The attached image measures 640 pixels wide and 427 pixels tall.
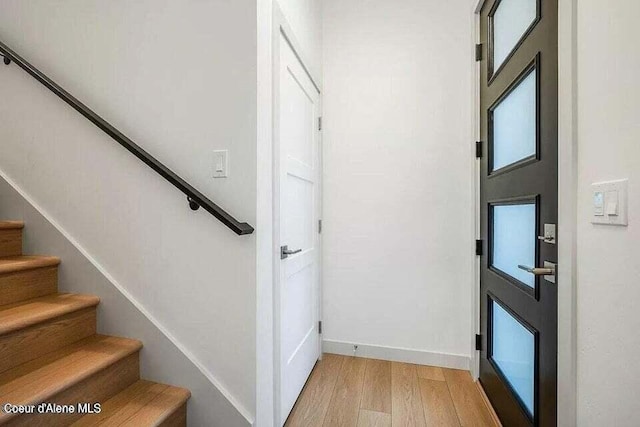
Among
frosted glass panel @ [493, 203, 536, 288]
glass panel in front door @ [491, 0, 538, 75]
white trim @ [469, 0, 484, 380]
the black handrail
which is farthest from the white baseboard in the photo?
glass panel in front door @ [491, 0, 538, 75]

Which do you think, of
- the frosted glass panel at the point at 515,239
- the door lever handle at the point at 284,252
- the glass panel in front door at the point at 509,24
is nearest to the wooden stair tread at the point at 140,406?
the door lever handle at the point at 284,252

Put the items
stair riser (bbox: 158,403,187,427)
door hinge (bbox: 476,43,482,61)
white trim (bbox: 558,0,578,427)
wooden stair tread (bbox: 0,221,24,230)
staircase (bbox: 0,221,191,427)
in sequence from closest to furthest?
1. white trim (bbox: 558,0,578,427)
2. staircase (bbox: 0,221,191,427)
3. stair riser (bbox: 158,403,187,427)
4. wooden stair tread (bbox: 0,221,24,230)
5. door hinge (bbox: 476,43,482,61)

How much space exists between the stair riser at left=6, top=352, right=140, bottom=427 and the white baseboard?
1492mm

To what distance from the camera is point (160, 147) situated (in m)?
1.41

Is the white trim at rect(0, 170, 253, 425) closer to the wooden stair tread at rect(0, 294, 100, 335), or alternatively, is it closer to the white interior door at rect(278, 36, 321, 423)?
the wooden stair tread at rect(0, 294, 100, 335)

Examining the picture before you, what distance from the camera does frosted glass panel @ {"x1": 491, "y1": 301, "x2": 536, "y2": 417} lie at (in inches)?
52.3

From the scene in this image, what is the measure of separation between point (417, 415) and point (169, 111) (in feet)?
6.91

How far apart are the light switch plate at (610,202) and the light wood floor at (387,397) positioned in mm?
1419

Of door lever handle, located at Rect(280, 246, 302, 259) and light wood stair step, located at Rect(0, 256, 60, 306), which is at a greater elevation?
door lever handle, located at Rect(280, 246, 302, 259)

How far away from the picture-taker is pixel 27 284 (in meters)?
1.39

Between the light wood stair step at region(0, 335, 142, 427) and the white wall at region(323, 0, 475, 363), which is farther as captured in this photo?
the white wall at region(323, 0, 475, 363)

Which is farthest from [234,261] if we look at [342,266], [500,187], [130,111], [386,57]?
[386,57]

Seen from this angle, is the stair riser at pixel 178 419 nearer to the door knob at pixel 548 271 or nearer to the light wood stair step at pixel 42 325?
the light wood stair step at pixel 42 325

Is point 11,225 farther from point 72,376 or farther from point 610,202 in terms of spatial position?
point 610,202
